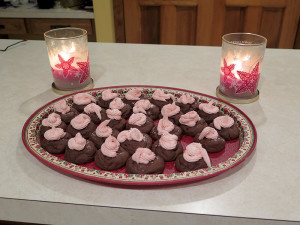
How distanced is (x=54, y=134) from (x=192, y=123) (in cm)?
39

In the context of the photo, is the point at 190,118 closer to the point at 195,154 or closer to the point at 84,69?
the point at 195,154

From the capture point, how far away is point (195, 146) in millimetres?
779

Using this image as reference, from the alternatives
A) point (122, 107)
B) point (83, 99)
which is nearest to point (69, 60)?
point (83, 99)

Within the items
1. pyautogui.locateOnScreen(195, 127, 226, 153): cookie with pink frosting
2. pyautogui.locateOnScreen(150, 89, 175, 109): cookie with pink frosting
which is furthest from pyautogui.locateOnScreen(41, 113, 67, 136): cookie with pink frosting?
pyautogui.locateOnScreen(195, 127, 226, 153): cookie with pink frosting

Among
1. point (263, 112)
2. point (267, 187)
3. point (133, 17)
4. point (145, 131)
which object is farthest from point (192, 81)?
point (133, 17)

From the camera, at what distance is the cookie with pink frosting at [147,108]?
0.97 m

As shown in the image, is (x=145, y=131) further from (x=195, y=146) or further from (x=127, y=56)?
(x=127, y=56)

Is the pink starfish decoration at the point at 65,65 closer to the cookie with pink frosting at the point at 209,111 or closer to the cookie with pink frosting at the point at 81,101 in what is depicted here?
the cookie with pink frosting at the point at 81,101

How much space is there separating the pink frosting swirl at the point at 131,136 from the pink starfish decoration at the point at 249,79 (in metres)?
0.44

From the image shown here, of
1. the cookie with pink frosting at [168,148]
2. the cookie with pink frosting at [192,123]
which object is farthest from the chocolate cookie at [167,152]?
the cookie with pink frosting at [192,123]

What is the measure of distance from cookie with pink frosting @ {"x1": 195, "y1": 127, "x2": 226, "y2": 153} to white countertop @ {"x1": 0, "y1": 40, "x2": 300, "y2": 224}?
0.28 ft

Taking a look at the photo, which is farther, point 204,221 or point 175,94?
point 175,94

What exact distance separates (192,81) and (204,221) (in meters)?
0.70

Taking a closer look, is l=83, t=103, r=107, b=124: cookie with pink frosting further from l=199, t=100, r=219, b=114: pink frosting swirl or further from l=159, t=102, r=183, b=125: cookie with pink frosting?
l=199, t=100, r=219, b=114: pink frosting swirl
